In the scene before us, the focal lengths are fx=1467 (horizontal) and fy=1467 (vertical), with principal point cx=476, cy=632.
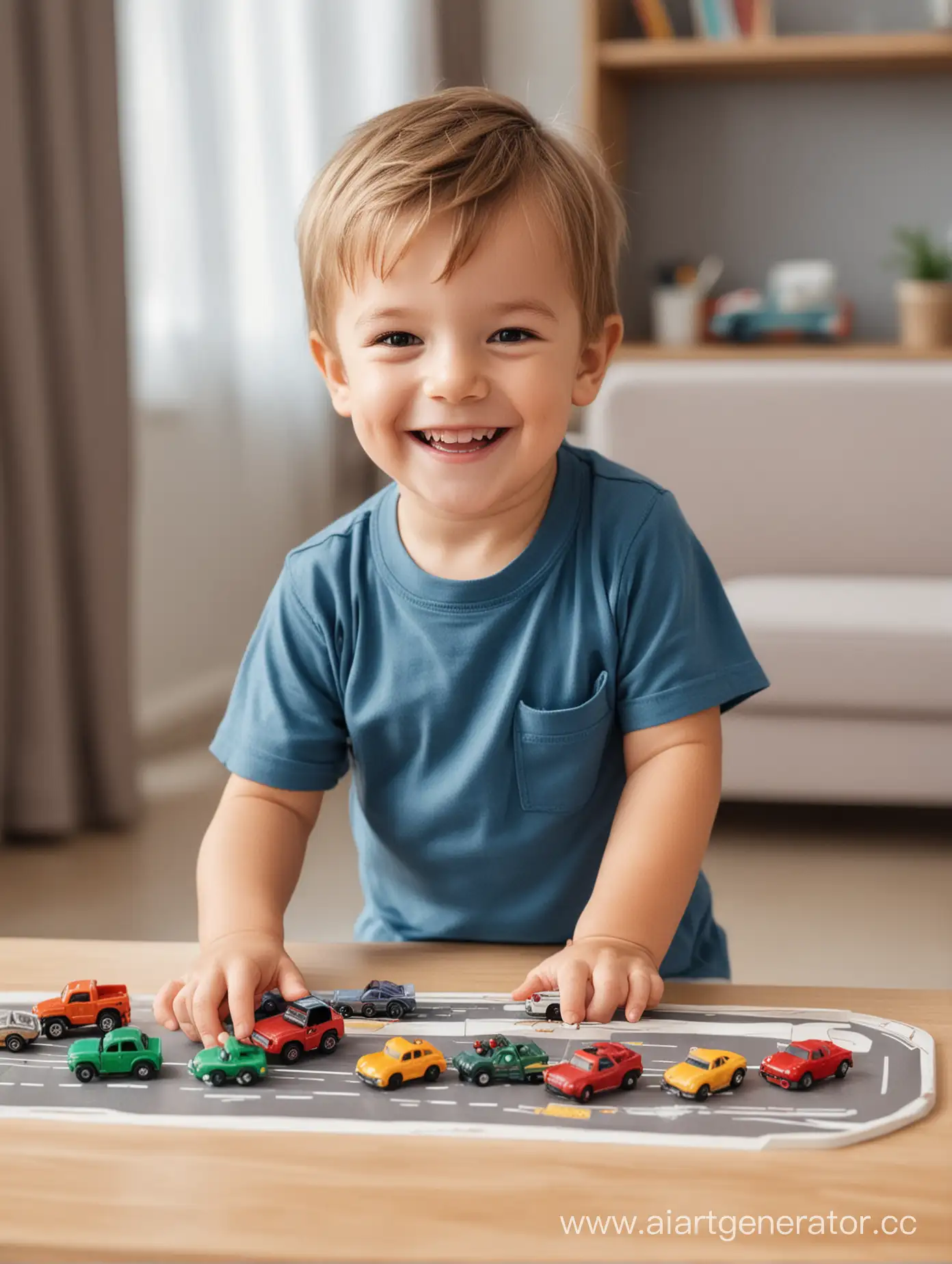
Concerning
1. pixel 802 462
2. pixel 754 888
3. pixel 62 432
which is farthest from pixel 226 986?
pixel 802 462

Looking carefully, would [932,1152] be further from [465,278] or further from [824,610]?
[824,610]

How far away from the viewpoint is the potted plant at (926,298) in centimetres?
308

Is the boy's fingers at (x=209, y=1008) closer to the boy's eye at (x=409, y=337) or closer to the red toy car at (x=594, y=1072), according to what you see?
the red toy car at (x=594, y=1072)

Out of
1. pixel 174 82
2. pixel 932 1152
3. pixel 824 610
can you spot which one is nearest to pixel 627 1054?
pixel 932 1152

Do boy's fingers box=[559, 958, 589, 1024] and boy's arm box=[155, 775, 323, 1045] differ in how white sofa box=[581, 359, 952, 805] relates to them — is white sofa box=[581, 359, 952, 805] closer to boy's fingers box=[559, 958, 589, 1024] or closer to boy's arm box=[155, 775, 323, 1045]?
boy's arm box=[155, 775, 323, 1045]

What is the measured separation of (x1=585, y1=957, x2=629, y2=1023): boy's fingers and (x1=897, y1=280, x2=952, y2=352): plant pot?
2.62 metres

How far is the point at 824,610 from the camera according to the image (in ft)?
7.13

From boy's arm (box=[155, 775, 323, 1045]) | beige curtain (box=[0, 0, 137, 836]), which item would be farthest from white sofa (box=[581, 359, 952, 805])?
boy's arm (box=[155, 775, 323, 1045])

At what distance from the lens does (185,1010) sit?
647mm

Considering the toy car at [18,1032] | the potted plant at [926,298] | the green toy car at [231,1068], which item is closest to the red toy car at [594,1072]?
the green toy car at [231,1068]

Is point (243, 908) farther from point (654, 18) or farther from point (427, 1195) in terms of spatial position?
point (654, 18)

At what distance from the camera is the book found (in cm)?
321

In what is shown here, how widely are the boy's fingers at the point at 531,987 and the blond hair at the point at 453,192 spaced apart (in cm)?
34

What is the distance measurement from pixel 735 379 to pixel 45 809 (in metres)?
1.31
